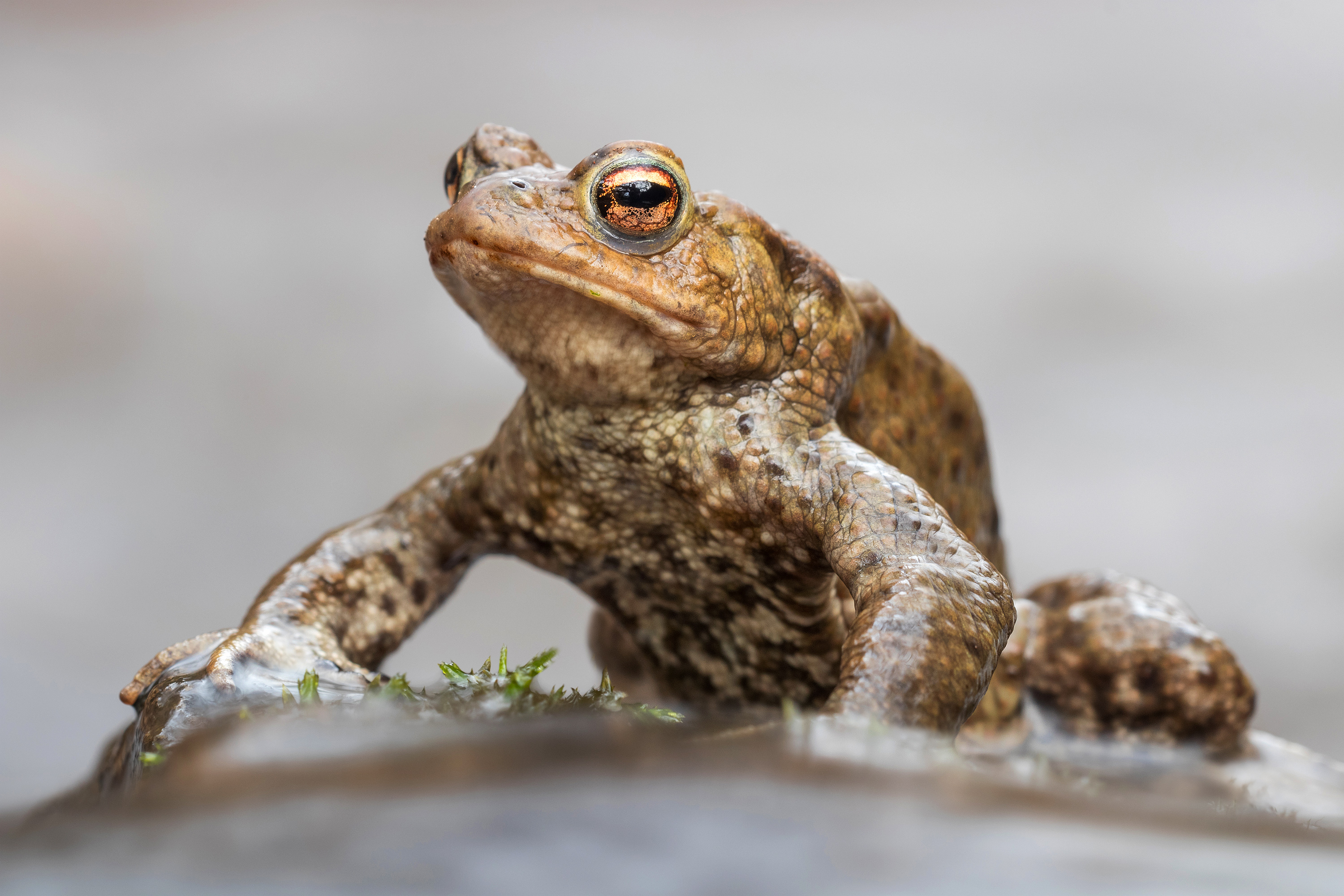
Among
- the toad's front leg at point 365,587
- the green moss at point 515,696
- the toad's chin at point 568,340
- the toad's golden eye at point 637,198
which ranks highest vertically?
the toad's golden eye at point 637,198

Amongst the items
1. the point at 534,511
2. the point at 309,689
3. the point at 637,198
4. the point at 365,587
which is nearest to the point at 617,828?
the point at 309,689

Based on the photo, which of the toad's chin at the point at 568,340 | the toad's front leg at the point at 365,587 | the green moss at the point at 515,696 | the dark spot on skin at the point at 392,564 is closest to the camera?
the green moss at the point at 515,696

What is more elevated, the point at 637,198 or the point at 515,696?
the point at 637,198

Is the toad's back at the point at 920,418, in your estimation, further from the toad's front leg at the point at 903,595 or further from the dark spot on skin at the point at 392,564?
the dark spot on skin at the point at 392,564

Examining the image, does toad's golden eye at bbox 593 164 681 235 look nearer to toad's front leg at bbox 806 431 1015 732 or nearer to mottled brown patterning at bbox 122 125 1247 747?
mottled brown patterning at bbox 122 125 1247 747

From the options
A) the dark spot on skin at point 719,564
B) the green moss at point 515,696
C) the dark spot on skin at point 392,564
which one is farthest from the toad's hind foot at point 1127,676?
the dark spot on skin at point 392,564

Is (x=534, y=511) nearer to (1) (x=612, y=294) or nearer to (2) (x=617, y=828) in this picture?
(1) (x=612, y=294)

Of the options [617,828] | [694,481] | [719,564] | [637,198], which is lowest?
[617,828]

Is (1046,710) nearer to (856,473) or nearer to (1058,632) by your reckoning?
(1058,632)
